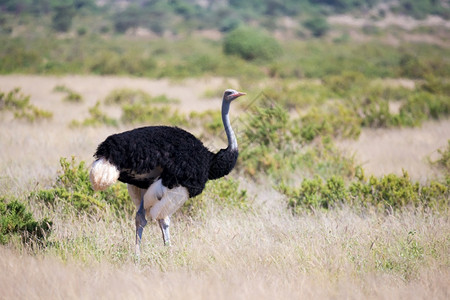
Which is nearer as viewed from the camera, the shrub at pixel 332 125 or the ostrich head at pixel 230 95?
the ostrich head at pixel 230 95

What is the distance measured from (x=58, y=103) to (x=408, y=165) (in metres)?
9.92

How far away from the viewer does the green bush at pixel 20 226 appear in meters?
4.54

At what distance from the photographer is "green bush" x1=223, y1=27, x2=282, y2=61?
33906 mm

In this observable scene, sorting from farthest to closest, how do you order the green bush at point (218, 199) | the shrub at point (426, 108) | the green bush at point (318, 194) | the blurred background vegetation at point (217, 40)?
1. the blurred background vegetation at point (217, 40)
2. the shrub at point (426, 108)
3. the green bush at point (318, 194)
4. the green bush at point (218, 199)

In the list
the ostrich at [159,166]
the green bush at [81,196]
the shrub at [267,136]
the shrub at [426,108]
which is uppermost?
the ostrich at [159,166]

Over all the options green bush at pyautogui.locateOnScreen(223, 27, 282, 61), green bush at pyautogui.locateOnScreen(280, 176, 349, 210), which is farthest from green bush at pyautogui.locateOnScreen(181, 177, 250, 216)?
green bush at pyautogui.locateOnScreen(223, 27, 282, 61)

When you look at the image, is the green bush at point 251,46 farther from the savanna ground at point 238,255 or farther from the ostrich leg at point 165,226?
the ostrich leg at point 165,226

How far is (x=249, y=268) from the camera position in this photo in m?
4.01

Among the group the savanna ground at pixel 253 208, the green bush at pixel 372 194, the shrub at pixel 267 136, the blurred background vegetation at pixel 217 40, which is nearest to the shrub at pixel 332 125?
the savanna ground at pixel 253 208

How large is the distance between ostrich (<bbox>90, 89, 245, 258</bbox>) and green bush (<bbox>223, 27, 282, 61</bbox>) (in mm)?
29630

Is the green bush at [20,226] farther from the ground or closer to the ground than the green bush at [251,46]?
farther from the ground

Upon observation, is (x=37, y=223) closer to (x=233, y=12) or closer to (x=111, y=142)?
(x=111, y=142)

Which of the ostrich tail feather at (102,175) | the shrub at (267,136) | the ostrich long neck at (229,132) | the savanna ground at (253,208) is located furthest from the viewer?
the shrub at (267,136)

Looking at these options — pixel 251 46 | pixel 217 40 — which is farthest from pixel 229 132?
pixel 217 40
